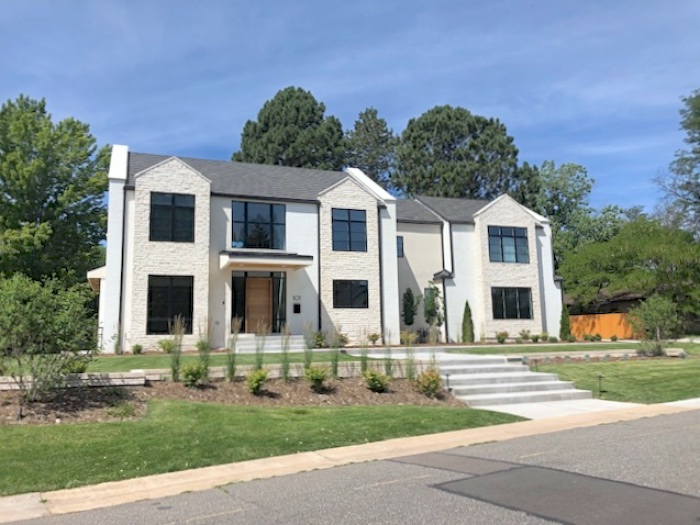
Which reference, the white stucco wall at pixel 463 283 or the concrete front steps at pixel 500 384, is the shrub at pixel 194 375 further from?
the white stucco wall at pixel 463 283

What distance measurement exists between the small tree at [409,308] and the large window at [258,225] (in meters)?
7.14

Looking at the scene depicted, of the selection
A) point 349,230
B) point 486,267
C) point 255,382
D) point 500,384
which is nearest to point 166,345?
point 255,382

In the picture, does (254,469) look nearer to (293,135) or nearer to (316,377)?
(316,377)

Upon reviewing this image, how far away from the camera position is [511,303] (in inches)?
1159

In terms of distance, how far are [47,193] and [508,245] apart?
2518 cm

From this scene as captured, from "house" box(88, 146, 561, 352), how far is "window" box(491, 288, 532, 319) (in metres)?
0.11

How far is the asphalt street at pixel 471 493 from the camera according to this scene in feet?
16.8

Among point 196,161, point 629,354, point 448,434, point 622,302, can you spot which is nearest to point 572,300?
point 622,302

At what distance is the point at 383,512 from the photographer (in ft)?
17.4

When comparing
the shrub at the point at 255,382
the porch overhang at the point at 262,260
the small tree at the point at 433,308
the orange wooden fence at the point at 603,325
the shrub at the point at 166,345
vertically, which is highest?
the porch overhang at the point at 262,260

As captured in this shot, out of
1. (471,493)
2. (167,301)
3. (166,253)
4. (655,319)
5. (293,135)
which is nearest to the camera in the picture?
(471,493)

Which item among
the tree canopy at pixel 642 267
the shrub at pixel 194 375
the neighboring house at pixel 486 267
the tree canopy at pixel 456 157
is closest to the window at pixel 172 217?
the neighboring house at pixel 486 267

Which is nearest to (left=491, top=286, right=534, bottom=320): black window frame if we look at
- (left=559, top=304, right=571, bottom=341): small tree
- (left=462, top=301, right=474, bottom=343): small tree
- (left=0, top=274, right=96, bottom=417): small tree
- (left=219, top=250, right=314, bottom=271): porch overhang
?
(left=462, top=301, right=474, bottom=343): small tree

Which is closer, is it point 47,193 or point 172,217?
point 172,217
